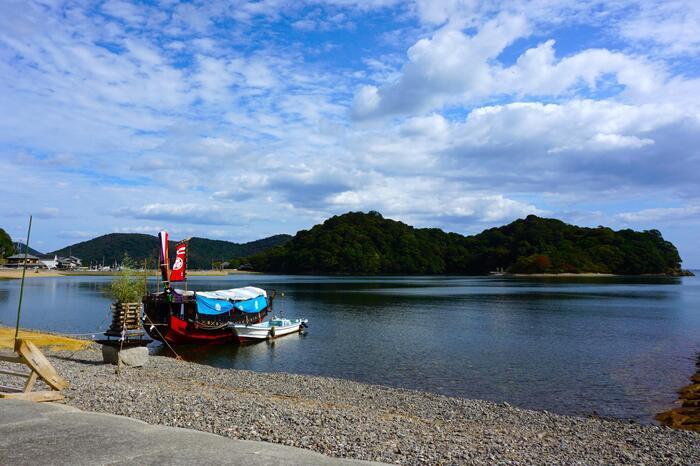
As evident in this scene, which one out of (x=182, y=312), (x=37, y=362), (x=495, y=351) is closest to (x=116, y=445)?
(x=37, y=362)

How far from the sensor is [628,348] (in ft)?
122

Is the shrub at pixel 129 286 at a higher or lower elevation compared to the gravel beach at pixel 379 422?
higher

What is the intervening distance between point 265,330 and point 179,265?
27.9 feet

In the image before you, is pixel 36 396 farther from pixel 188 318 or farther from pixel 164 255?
pixel 188 318

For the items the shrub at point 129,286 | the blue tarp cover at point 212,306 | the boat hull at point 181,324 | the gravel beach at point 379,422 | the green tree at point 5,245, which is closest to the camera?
the gravel beach at point 379,422

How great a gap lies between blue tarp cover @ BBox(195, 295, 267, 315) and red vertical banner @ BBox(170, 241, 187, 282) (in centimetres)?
220

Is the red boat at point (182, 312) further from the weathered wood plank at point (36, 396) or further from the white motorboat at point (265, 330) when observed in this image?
the weathered wood plank at point (36, 396)

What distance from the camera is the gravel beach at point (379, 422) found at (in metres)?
11.2

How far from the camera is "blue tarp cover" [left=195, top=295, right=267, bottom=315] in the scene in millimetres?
37981

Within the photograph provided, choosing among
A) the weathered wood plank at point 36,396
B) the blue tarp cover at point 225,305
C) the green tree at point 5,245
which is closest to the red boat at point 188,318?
the blue tarp cover at point 225,305

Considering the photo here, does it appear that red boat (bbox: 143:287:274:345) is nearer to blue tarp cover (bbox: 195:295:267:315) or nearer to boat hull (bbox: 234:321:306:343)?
blue tarp cover (bbox: 195:295:267:315)

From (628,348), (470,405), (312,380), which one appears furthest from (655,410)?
(628,348)

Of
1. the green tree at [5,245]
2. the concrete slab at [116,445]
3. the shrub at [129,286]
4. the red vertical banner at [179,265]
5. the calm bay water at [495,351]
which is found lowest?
the calm bay water at [495,351]

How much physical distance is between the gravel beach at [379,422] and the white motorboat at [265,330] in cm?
1583
